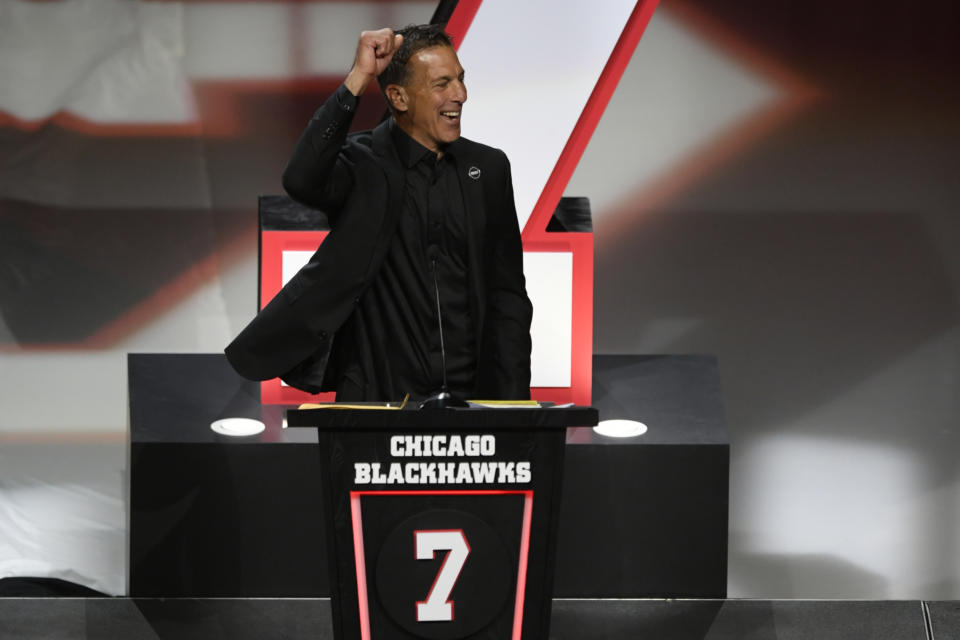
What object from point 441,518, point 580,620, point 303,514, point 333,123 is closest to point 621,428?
point 580,620

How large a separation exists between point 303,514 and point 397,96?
1.33m

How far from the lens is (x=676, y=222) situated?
522cm

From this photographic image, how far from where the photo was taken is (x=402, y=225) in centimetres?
312

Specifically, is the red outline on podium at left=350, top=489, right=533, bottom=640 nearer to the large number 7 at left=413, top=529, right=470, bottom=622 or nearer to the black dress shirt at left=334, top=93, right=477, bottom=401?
the large number 7 at left=413, top=529, right=470, bottom=622

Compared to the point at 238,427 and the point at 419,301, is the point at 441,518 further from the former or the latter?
the point at 238,427

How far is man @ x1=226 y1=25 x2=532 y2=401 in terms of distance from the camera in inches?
122

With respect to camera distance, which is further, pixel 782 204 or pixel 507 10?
pixel 782 204

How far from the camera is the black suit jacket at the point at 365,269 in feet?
10.1

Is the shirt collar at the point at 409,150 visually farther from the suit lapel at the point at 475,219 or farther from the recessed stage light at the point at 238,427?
the recessed stage light at the point at 238,427

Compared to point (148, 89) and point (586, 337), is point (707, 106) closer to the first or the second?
point (586, 337)

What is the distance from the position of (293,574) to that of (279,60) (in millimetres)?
1880

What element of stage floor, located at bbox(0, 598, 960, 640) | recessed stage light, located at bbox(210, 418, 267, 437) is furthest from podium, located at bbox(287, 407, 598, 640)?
recessed stage light, located at bbox(210, 418, 267, 437)

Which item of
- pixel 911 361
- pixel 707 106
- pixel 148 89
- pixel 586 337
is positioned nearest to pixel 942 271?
pixel 911 361

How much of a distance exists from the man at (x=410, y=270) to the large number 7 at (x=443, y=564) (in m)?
0.43
